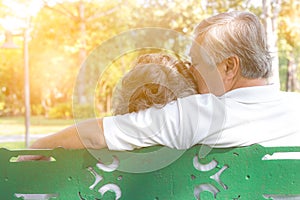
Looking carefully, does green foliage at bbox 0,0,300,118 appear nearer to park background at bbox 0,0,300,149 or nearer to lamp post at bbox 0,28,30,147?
park background at bbox 0,0,300,149

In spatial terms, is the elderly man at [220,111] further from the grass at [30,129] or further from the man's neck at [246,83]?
the grass at [30,129]

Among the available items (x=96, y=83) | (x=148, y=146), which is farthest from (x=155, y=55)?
(x=148, y=146)

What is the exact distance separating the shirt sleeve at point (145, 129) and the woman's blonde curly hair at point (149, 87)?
64 millimetres

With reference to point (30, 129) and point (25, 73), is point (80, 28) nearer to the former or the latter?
point (30, 129)

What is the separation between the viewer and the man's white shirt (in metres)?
1.91

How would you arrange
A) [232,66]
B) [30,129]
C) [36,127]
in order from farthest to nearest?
1. [36,127]
2. [30,129]
3. [232,66]

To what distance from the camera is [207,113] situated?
1.93 meters

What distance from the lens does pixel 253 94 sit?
2061 mm

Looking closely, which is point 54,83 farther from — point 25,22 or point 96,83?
point 96,83

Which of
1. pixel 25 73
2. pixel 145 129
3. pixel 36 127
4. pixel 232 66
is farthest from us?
pixel 36 127

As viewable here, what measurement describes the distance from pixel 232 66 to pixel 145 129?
1.52 feet

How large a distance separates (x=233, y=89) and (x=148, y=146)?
44cm

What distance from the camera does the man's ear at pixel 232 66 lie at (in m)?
2.12

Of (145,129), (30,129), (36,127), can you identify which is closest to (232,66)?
(145,129)
